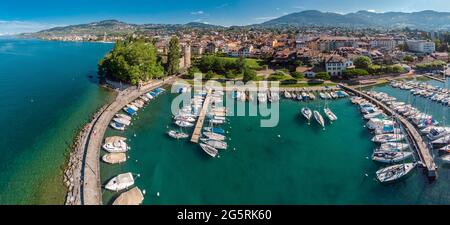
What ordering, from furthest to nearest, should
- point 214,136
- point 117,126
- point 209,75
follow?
point 209,75 → point 117,126 → point 214,136

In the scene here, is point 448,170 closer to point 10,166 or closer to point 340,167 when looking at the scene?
point 340,167

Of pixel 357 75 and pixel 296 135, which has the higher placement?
pixel 357 75

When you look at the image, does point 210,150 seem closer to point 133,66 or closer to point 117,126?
point 117,126

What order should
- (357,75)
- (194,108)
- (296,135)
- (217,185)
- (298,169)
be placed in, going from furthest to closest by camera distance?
(357,75) → (194,108) → (296,135) → (298,169) → (217,185)

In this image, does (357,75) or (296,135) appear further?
(357,75)

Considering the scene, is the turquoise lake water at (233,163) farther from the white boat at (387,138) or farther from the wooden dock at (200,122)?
the wooden dock at (200,122)

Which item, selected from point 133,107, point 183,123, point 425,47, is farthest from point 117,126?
point 425,47
